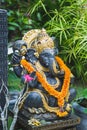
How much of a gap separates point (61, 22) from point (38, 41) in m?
1.87

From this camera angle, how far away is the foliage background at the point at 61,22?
4.62m

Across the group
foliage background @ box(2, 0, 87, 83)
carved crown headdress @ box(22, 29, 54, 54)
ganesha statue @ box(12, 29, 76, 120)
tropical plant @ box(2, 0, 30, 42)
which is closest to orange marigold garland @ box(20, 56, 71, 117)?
ganesha statue @ box(12, 29, 76, 120)

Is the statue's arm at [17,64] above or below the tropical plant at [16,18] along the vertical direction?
below

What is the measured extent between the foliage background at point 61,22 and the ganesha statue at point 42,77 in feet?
4.82

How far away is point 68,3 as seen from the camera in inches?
201

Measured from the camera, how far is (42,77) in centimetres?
289

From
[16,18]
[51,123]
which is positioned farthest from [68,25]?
[51,123]

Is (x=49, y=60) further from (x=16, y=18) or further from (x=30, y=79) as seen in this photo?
(x=16, y=18)

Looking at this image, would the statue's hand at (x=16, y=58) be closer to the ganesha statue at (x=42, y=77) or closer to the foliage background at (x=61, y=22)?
the ganesha statue at (x=42, y=77)

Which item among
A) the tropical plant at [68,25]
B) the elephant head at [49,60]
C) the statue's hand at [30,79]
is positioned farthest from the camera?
the tropical plant at [68,25]

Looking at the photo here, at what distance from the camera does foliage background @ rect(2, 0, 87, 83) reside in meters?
4.62

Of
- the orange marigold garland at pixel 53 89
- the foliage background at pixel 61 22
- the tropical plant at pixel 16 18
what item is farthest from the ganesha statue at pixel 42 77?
the tropical plant at pixel 16 18

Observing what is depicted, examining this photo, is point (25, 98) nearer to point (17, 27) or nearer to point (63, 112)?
point (63, 112)

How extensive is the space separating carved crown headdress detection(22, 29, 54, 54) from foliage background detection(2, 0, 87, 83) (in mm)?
1450
